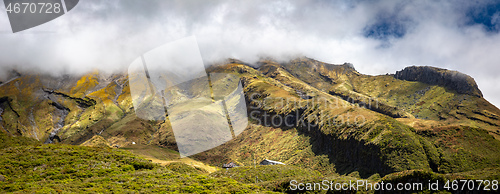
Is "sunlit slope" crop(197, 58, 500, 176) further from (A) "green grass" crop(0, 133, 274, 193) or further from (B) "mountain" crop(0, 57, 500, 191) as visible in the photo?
(A) "green grass" crop(0, 133, 274, 193)

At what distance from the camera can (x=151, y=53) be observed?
136 feet

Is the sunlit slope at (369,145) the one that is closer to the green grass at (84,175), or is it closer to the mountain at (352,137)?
the mountain at (352,137)

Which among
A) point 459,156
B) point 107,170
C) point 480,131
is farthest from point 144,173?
point 480,131

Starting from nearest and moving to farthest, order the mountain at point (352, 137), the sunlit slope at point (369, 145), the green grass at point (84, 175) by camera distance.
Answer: the green grass at point (84, 175) < the sunlit slope at point (369, 145) < the mountain at point (352, 137)

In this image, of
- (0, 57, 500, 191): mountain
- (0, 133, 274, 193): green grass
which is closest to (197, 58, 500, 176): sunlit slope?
(0, 57, 500, 191): mountain

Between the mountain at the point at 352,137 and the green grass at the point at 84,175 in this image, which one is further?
the mountain at the point at 352,137

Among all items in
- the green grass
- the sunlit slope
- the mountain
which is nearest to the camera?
the green grass

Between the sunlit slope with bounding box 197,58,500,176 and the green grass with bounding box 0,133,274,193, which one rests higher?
the green grass with bounding box 0,133,274,193

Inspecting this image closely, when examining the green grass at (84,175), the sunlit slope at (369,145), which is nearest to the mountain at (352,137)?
the sunlit slope at (369,145)

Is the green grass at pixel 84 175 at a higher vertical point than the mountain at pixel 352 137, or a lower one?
higher

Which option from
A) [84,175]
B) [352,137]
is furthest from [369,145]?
[84,175]

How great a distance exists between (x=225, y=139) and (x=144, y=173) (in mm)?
108762

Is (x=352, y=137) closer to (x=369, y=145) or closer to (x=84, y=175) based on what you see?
(x=369, y=145)

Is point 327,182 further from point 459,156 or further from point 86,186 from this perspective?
point 459,156
